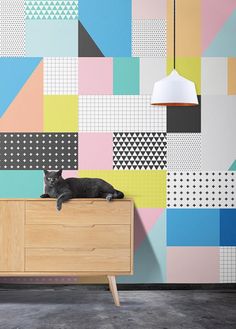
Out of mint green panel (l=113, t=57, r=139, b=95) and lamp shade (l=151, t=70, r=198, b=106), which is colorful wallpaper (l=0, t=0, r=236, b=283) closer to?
mint green panel (l=113, t=57, r=139, b=95)

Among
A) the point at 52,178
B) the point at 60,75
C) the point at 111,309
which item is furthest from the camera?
the point at 60,75

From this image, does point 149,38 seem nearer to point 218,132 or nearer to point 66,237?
point 218,132

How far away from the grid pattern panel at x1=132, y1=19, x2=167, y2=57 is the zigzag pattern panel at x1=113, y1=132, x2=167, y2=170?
676mm

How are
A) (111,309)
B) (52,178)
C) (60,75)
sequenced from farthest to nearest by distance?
(60,75)
(52,178)
(111,309)

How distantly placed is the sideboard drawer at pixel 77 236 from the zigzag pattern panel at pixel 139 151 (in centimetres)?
75

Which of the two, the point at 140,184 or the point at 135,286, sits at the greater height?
the point at 140,184

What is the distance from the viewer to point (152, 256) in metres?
5.08

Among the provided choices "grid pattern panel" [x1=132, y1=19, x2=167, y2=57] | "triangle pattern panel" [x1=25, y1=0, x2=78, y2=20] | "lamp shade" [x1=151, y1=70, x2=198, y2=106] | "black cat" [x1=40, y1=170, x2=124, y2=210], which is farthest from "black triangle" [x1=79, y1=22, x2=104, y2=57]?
"black cat" [x1=40, y1=170, x2=124, y2=210]

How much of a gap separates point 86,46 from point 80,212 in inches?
57.6

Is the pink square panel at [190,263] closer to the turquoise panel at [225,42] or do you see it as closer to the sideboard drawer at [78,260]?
the sideboard drawer at [78,260]

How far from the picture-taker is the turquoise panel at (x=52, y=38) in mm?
5051

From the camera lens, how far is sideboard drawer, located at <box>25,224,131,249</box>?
4.45 metres

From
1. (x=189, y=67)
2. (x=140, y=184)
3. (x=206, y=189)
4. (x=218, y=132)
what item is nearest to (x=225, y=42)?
(x=189, y=67)

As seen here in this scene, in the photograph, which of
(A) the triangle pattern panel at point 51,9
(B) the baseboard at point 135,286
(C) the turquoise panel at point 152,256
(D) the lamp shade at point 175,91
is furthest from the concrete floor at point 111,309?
(A) the triangle pattern panel at point 51,9
